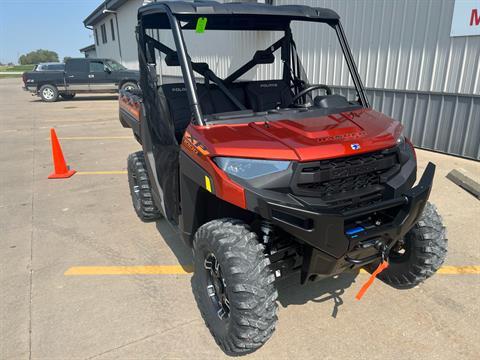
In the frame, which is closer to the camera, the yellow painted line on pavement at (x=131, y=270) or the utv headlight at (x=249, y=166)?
the utv headlight at (x=249, y=166)

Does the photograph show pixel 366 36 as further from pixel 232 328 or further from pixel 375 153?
pixel 232 328

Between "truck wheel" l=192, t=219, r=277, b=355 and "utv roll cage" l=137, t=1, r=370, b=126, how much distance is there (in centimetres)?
75

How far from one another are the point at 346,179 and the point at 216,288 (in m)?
1.14

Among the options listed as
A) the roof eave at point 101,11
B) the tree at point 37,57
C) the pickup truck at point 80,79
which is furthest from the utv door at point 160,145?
the tree at point 37,57

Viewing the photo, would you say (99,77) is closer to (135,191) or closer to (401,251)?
(135,191)

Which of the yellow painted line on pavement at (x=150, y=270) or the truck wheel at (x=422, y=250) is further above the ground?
the truck wheel at (x=422, y=250)

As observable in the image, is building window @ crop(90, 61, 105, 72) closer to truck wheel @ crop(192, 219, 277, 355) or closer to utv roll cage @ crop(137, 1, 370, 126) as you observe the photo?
utv roll cage @ crop(137, 1, 370, 126)

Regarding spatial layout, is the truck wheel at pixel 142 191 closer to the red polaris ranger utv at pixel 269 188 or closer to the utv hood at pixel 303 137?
the red polaris ranger utv at pixel 269 188

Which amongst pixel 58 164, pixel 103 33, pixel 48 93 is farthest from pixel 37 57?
pixel 58 164

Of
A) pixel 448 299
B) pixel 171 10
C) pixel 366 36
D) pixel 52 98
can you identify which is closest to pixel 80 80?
pixel 52 98

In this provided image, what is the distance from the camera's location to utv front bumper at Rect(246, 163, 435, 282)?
6.64 ft

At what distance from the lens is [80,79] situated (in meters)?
17.9

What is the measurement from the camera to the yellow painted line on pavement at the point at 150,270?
3.33m

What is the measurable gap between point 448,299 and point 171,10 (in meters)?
2.96
